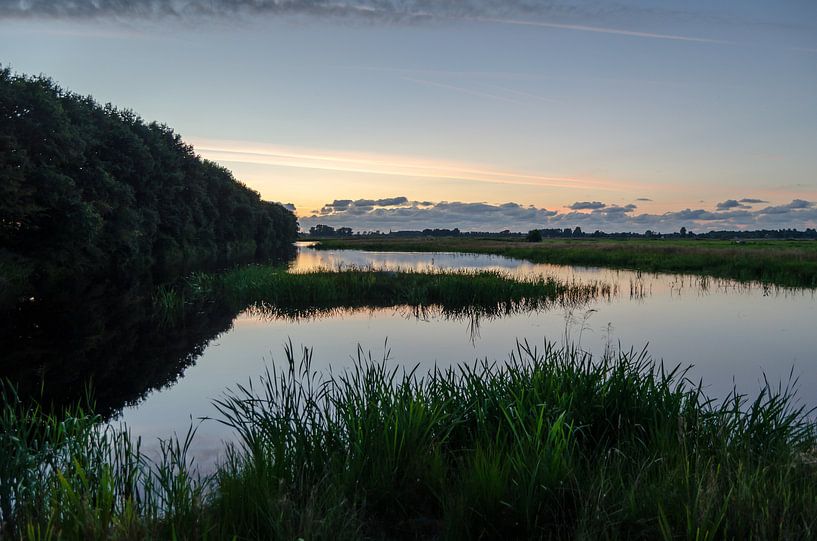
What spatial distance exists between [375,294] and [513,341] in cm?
1177

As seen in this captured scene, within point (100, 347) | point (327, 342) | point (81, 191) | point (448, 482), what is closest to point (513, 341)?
point (327, 342)

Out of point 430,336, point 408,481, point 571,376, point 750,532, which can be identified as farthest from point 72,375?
point 750,532

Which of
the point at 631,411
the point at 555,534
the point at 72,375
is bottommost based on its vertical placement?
the point at 72,375

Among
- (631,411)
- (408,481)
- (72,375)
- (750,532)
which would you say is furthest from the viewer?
(72,375)

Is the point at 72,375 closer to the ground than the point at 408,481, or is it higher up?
closer to the ground

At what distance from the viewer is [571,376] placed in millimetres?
7598

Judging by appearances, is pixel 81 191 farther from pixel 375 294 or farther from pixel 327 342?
pixel 327 342

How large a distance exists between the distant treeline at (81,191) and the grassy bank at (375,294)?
1048 cm

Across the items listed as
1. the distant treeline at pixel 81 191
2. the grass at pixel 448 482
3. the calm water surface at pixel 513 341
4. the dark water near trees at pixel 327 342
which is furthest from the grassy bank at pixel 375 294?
the grass at pixel 448 482

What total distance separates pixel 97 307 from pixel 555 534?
26763 millimetres

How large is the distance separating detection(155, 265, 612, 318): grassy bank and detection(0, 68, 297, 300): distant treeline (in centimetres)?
1048

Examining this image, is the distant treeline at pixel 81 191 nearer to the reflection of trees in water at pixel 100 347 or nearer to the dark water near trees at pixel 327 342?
the reflection of trees in water at pixel 100 347

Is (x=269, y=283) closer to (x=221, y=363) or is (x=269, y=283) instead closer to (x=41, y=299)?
(x=41, y=299)

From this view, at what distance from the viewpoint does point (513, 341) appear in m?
18.0
